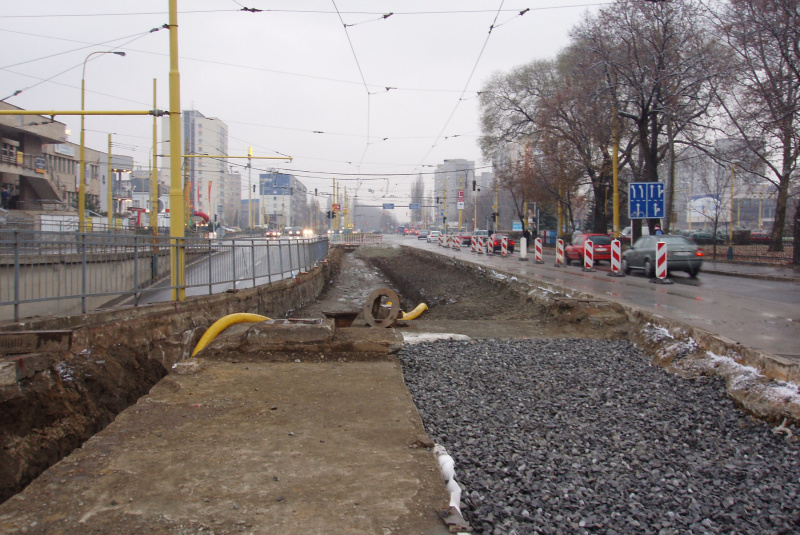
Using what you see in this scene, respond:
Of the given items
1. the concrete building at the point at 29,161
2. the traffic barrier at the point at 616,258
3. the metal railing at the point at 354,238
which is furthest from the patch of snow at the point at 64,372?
the metal railing at the point at 354,238

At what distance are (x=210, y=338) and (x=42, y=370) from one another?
1977mm

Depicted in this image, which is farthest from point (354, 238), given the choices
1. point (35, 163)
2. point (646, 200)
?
point (646, 200)

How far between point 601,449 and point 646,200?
59.6 feet

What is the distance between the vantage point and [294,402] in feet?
16.5

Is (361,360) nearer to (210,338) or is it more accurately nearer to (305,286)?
(210,338)

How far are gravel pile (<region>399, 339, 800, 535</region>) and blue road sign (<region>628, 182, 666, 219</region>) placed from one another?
15.3 meters

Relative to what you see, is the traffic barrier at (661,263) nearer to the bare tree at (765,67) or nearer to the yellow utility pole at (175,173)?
the bare tree at (765,67)

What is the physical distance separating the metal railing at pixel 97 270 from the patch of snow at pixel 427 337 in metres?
4.78

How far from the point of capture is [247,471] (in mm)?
3523

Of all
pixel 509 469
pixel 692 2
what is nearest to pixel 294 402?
pixel 509 469

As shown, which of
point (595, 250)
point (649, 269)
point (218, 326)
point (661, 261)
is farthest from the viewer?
point (595, 250)

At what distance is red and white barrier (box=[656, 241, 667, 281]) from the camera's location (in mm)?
17875

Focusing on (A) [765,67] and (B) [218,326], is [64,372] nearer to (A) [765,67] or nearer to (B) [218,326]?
(B) [218,326]

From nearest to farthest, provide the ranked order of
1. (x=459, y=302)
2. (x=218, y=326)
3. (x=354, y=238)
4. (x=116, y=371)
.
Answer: (x=116, y=371)
(x=218, y=326)
(x=459, y=302)
(x=354, y=238)
